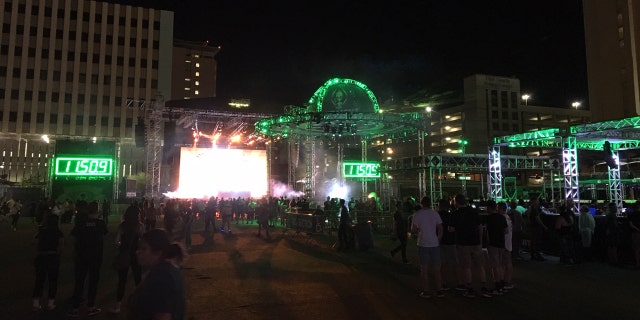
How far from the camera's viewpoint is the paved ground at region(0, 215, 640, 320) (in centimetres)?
641

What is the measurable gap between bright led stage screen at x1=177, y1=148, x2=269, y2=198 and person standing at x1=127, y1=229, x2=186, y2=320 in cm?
2838

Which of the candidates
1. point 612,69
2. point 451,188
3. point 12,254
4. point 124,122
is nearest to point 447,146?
point 451,188

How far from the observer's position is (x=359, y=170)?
25281 millimetres

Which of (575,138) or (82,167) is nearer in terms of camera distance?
(575,138)

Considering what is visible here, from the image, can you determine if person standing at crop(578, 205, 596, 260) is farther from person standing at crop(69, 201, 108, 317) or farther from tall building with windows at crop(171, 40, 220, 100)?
tall building with windows at crop(171, 40, 220, 100)

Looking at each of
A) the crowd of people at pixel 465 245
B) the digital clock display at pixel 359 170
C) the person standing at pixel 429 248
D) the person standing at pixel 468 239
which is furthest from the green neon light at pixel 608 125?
the person standing at pixel 429 248

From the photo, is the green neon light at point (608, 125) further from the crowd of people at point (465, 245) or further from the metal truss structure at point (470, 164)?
the crowd of people at point (465, 245)

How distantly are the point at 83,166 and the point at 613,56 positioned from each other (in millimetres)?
51979

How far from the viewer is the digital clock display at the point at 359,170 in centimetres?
2505

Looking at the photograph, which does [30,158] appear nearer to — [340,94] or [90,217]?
[340,94]

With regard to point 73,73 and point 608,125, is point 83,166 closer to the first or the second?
point 608,125

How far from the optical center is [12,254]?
12195 mm

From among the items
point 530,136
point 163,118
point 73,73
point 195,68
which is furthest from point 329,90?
point 195,68

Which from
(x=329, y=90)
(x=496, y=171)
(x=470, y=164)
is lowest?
(x=496, y=171)
